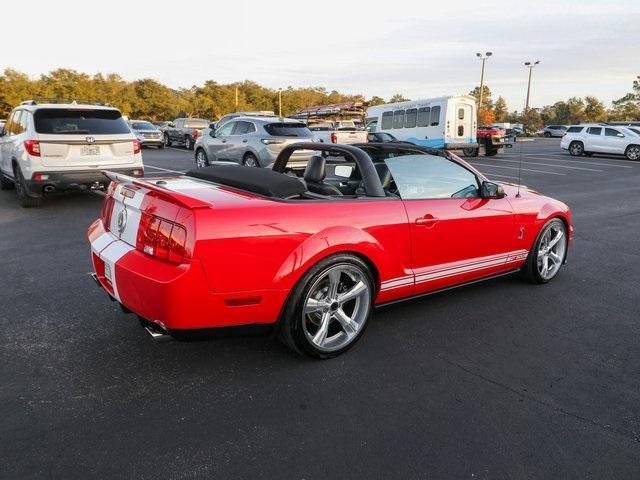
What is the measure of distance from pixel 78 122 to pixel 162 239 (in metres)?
6.27

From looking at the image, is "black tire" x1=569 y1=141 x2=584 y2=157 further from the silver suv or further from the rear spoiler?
the rear spoiler

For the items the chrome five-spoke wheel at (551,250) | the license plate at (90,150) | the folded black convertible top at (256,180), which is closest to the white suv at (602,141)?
the chrome five-spoke wheel at (551,250)

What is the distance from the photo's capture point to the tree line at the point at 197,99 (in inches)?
2223

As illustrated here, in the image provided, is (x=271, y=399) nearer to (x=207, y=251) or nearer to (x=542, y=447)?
(x=207, y=251)

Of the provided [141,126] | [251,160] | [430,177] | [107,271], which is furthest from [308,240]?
[141,126]

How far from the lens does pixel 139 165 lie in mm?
8523

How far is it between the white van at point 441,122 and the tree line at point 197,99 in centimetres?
3518

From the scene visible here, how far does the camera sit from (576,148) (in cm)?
2547

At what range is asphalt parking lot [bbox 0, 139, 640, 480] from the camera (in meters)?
2.27

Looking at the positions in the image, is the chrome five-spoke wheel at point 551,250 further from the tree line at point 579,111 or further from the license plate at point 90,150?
the tree line at point 579,111

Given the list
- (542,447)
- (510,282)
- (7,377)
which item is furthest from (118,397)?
(510,282)

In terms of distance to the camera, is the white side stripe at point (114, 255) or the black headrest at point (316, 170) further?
the black headrest at point (316, 170)

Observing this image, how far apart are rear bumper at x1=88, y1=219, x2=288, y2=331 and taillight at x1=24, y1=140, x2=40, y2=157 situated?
561 cm

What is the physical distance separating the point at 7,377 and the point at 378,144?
3.04m
